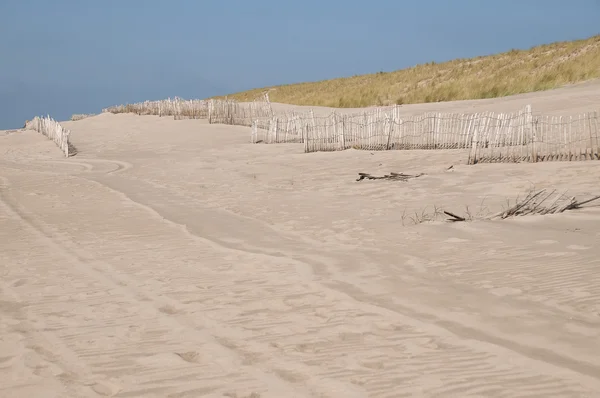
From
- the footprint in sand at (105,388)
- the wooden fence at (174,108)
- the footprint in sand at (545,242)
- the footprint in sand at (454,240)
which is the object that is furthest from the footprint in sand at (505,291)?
the wooden fence at (174,108)

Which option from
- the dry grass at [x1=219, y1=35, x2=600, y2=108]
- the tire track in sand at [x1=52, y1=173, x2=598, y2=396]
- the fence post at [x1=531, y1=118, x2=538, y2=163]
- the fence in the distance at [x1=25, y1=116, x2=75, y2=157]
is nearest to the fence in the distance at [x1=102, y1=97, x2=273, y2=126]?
the fence in the distance at [x1=25, y1=116, x2=75, y2=157]

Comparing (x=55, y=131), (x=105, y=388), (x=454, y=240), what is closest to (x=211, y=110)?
(x=55, y=131)

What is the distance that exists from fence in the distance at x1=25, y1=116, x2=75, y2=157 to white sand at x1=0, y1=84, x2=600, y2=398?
8.67 meters

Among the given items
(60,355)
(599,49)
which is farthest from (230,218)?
(599,49)

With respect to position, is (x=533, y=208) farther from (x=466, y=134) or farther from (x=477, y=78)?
(x=477, y=78)

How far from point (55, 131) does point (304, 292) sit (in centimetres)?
1845

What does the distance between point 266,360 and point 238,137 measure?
16.3m

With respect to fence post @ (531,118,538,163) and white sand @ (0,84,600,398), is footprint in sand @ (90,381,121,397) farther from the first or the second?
fence post @ (531,118,538,163)

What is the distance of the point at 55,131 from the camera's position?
21.8 metres

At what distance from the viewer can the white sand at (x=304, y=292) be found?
11.2 feet

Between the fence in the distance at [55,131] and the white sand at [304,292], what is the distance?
28.5ft

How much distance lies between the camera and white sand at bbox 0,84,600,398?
134 inches

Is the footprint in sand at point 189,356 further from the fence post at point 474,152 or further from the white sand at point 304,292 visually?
the fence post at point 474,152

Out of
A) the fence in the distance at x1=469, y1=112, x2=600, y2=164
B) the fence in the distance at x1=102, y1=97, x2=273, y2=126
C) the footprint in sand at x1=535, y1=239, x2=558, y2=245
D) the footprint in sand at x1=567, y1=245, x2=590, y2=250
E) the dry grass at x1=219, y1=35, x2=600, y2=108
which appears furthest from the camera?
the dry grass at x1=219, y1=35, x2=600, y2=108
